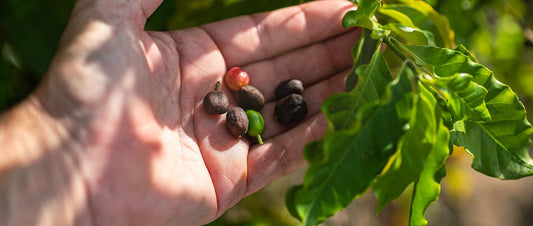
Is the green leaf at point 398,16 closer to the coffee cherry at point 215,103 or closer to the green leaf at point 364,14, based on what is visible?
the green leaf at point 364,14

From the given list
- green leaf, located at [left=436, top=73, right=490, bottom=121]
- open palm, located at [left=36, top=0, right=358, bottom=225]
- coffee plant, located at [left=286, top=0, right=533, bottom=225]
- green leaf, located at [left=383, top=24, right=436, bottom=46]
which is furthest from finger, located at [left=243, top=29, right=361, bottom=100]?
green leaf, located at [left=436, top=73, right=490, bottom=121]

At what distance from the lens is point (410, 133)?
1.97 metres

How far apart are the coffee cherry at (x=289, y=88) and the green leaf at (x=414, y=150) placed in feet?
4.10

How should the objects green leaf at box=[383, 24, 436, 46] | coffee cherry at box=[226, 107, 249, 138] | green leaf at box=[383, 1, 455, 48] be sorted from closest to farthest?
green leaf at box=[383, 24, 436, 46] < green leaf at box=[383, 1, 455, 48] < coffee cherry at box=[226, 107, 249, 138]

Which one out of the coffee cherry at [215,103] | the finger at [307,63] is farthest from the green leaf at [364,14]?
the coffee cherry at [215,103]

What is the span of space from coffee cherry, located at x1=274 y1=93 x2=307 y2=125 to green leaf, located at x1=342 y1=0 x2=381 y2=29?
2.28 feet

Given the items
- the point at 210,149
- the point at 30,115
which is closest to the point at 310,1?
the point at 210,149

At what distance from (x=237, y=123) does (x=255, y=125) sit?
0.12 metres

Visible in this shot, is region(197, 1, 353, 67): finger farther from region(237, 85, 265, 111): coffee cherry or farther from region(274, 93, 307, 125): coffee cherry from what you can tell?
region(274, 93, 307, 125): coffee cherry

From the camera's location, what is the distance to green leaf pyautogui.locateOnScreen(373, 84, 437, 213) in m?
1.93

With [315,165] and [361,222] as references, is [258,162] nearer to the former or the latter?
[315,165]

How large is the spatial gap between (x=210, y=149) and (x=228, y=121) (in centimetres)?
24


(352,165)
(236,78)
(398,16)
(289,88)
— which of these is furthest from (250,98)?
(352,165)

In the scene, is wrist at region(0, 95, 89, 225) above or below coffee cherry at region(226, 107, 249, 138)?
above
